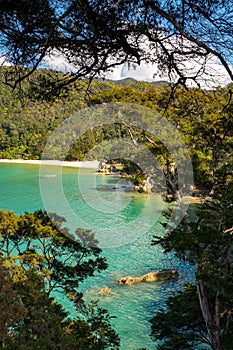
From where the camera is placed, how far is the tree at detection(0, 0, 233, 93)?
147 cm

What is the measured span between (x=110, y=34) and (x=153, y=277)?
9167mm

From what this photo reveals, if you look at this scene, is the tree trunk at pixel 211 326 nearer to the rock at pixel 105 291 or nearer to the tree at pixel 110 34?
the tree at pixel 110 34

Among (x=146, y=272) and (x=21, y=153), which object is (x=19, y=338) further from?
(x=21, y=153)

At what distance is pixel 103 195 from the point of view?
23.1m

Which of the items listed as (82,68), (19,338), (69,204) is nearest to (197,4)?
(82,68)

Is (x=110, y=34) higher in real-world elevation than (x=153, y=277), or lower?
higher

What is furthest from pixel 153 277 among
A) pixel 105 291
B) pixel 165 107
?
pixel 165 107

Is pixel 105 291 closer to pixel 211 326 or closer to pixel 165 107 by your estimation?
pixel 211 326

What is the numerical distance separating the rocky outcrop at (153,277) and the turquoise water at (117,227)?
203 millimetres

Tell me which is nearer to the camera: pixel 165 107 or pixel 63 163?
pixel 165 107

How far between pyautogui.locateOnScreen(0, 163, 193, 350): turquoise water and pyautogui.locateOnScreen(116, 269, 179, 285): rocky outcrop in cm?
20

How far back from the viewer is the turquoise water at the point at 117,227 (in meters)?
8.30

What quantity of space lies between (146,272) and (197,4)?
971cm

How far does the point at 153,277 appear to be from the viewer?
10070mm
